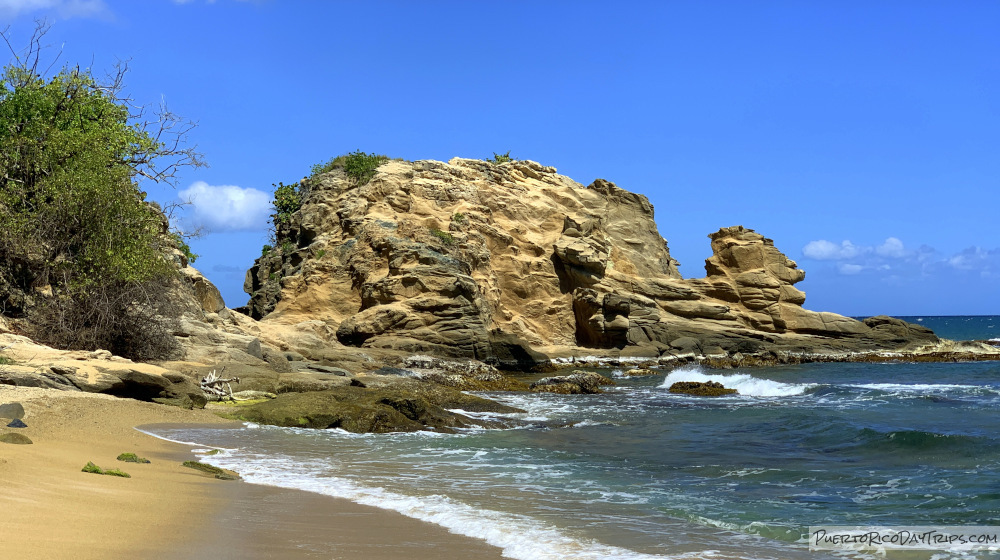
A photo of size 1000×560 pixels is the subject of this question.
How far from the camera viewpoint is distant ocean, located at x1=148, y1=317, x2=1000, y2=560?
7953 mm

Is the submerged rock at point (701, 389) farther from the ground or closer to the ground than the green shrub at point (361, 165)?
closer to the ground

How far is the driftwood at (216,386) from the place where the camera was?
16.7 meters

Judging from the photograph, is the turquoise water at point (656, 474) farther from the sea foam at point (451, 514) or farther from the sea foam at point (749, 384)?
the sea foam at point (749, 384)

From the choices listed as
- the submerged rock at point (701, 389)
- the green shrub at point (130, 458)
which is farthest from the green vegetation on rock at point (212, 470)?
the submerged rock at point (701, 389)

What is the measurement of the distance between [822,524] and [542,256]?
37342mm

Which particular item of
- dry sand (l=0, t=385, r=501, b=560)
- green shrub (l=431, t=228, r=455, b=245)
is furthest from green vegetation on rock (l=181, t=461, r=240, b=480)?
green shrub (l=431, t=228, r=455, b=245)

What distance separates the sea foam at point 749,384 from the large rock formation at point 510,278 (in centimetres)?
A: 684

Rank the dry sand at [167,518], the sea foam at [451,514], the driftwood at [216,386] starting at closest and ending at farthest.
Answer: the dry sand at [167,518], the sea foam at [451,514], the driftwood at [216,386]

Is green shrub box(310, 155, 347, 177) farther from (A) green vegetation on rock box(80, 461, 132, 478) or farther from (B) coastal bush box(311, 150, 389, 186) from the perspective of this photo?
(A) green vegetation on rock box(80, 461, 132, 478)

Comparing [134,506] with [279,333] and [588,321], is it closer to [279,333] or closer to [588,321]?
[279,333]

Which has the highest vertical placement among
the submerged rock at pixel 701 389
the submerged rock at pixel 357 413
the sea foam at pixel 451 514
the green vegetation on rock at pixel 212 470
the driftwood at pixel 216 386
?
the submerged rock at pixel 701 389

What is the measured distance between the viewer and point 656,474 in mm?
11812

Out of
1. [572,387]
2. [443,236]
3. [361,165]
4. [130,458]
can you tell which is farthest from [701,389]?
[361,165]

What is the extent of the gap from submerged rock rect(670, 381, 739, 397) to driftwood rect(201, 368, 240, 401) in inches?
571
